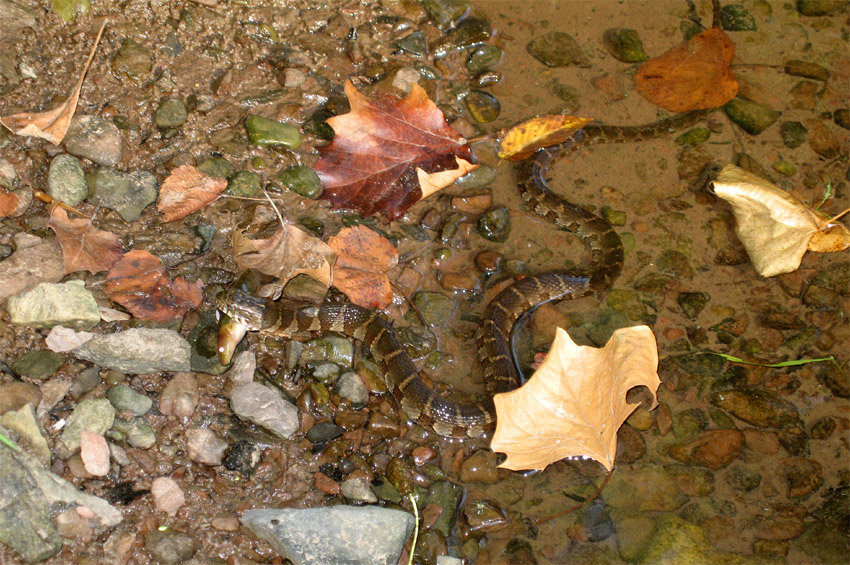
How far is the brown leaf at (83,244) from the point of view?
4875 millimetres

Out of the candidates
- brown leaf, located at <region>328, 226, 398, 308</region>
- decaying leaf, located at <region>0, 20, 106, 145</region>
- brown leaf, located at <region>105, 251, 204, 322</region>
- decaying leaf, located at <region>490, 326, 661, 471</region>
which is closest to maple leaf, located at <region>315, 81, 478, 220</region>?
brown leaf, located at <region>328, 226, 398, 308</region>

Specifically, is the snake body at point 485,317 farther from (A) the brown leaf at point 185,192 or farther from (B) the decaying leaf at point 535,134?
(A) the brown leaf at point 185,192

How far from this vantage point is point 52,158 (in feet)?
17.3

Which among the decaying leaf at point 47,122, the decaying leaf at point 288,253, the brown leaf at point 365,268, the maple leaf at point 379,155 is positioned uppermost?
the decaying leaf at point 47,122

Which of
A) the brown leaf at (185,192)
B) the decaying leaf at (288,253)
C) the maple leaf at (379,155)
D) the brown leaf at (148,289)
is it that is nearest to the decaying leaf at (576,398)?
the decaying leaf at (288,253)

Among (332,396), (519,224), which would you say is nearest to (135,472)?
(332,396)

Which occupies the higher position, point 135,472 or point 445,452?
point 135,472

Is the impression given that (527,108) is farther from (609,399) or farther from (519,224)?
(609,399)

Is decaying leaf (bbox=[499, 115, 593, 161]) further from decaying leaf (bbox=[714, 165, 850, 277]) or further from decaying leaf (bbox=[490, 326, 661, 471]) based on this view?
decaying leaf (bbox=[490, 326, 661, 471])

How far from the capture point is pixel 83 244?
495 cm

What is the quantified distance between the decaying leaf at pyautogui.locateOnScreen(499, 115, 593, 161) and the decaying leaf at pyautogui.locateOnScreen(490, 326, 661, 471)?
8.58 feet

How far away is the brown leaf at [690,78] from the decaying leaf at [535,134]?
3.31 ft

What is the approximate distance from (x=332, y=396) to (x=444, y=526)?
1263 millimetres

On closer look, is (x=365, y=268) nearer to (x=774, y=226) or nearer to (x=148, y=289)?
(x=148, y=289)
